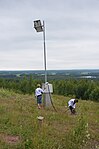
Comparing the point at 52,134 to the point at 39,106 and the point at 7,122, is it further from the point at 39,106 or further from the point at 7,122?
the point at 39,106

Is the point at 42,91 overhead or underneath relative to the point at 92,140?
overhead

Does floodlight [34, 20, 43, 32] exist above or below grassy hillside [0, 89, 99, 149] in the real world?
above

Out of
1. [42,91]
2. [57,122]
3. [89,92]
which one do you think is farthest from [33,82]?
[57,122]

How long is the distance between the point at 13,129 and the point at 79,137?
2797 mm

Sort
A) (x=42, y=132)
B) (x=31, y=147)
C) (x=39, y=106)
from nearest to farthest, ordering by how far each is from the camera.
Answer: (x=31, y=147)
(x=42, y=132)
(x=39, y=106)

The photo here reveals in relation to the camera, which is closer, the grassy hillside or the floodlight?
the grassy hillside

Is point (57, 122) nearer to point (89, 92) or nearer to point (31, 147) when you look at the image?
point (31, 147)

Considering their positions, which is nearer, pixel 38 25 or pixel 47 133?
pixel 47 133

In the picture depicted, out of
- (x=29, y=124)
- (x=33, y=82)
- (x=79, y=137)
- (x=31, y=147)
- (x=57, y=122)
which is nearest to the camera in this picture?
(x=31, y=147)

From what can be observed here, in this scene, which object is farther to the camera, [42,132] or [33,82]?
[33,82]

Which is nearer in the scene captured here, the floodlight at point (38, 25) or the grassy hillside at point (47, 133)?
the grassy hillside at point (47, 133)

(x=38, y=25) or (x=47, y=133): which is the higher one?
(x=38, y=25)

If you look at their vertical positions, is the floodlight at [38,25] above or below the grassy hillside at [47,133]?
above

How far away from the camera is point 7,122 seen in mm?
10203
